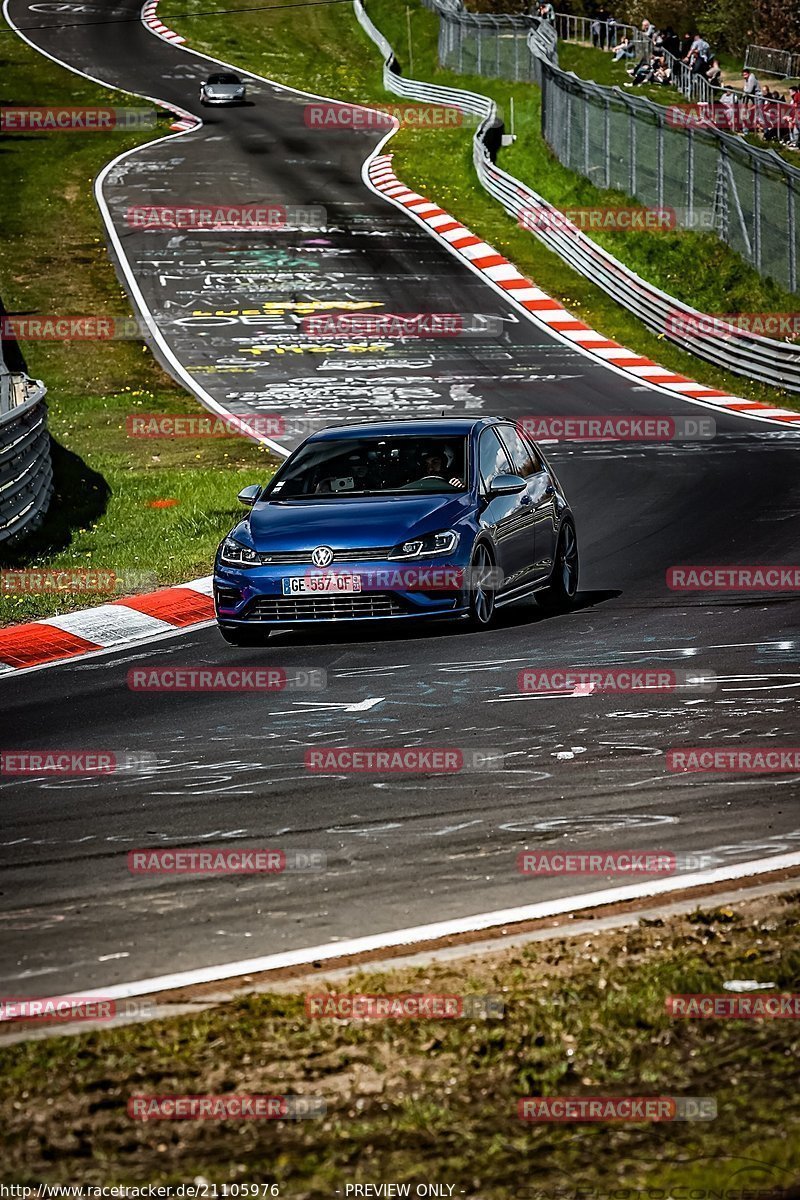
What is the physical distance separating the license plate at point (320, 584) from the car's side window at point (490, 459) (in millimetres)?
1444

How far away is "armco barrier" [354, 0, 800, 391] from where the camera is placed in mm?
27766

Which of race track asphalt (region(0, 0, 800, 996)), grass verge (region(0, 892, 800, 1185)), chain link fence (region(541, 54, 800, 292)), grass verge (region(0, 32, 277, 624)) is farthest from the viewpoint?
chain link fence (region(541, 54, 800, 292))

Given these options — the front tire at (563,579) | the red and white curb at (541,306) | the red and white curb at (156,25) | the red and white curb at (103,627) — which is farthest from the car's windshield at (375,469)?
the red and white curb at (156,25)

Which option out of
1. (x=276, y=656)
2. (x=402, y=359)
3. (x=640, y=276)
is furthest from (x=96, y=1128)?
(x=640, y=276)

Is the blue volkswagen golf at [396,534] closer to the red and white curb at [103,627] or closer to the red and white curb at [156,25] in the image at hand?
the red and white curb at [103,627]

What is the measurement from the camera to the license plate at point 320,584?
12.3 metres

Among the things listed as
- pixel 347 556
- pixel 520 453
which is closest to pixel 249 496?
pixel 347 556

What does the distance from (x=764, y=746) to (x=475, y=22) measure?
50029mm

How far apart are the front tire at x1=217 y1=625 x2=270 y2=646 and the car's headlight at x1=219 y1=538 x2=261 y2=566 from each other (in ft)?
1.45

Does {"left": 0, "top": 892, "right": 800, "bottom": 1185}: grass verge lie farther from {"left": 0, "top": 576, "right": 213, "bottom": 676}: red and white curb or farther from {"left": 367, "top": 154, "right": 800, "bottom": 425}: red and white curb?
{"left": 367, "top": 154, "right": 800, "bottom": 425}: red and white curb

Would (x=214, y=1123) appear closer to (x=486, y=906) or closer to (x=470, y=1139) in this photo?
(x=470, y=1139)

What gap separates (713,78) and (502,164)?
5227 millimetres

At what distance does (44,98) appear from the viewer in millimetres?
54812

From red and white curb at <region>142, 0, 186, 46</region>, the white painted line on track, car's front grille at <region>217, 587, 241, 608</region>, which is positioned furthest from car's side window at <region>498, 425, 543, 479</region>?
red and white curb at <region>142, 0, 186, 46</region>
